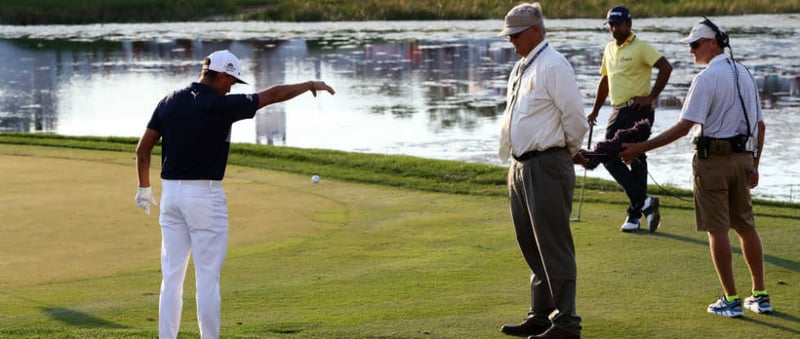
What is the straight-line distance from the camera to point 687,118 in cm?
814

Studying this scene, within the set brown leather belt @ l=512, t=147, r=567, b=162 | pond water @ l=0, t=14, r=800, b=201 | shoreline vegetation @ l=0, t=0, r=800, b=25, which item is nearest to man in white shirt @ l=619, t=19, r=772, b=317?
brown leather belt @ l=512, t=147, r=567, b=162

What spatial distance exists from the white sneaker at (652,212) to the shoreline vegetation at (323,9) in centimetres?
4487

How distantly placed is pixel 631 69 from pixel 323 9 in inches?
2002

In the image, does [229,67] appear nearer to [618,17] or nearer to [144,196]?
[144,196]

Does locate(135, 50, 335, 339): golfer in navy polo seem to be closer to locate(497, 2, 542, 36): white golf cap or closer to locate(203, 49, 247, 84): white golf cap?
locate(203, 49, 247, 84): white golf cap

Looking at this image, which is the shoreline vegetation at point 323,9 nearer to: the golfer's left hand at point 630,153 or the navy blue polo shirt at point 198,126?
the golfer's left hand at point 630,153

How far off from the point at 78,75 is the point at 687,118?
29.6 meters

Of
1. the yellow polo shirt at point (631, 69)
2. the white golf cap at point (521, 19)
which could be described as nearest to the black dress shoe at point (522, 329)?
the white golf cap at point (521, 19)

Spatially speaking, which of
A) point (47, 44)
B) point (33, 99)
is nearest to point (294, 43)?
point (47, 44)

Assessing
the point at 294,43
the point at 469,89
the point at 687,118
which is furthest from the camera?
the point at 294,43

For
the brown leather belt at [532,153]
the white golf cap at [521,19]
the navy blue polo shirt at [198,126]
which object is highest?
the white golf cap at [521,19]

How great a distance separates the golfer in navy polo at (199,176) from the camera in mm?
6867

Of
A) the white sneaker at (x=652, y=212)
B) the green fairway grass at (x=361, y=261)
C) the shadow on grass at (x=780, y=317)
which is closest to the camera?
the shadow on grass at (x=780, y=317)

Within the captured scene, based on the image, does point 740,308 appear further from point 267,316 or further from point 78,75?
point 78,75
